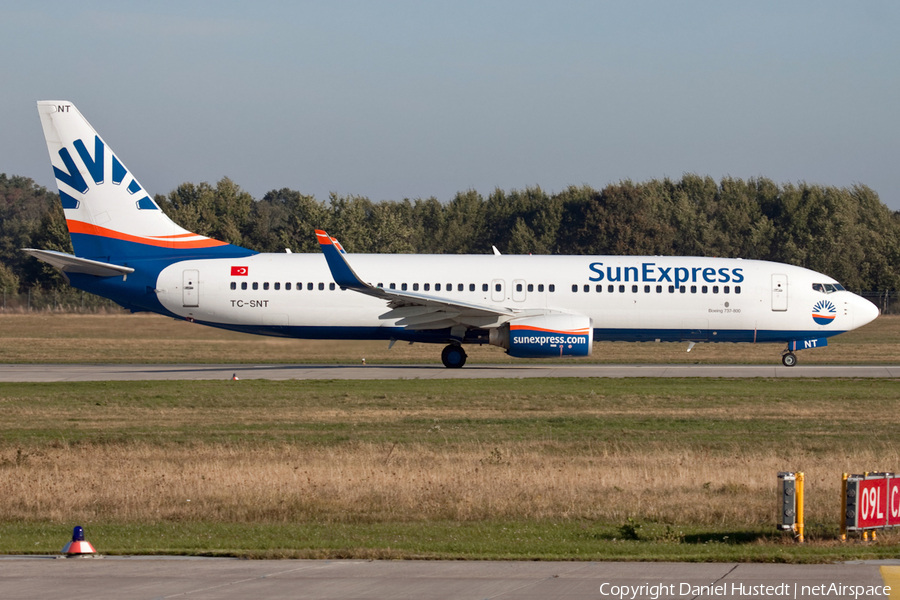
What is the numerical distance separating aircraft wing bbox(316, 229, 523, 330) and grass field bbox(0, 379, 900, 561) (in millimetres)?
4661

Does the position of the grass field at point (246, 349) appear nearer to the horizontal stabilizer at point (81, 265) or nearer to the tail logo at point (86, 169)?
the horizontal stabilizer at point (81, 265)

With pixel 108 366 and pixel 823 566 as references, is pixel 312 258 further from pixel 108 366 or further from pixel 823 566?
pixel 823 566

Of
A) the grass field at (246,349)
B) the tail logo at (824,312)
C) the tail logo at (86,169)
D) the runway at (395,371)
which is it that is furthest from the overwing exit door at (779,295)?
the tail logo at (86,169)

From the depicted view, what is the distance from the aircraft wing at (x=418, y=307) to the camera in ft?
101

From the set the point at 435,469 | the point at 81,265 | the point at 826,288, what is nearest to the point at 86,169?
the point at 81,265

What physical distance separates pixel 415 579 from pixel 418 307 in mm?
23427

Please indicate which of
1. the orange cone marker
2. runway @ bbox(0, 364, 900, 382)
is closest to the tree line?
runway @ bbox(0, 364, 900, 382)

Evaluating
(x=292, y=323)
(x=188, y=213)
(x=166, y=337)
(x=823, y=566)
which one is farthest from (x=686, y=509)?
(x=188, y=213)

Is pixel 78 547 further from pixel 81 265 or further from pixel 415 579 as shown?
pixel 81 265

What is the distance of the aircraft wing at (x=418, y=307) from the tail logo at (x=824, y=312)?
397 inches

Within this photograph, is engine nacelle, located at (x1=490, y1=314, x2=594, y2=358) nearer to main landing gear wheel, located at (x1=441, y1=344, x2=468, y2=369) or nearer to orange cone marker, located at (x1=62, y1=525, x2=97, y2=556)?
main landing gear wheel, located at (x1=441, y1=344, x2=468, y2=369)

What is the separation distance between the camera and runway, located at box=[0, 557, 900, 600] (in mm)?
8945

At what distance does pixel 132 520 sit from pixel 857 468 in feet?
36.9

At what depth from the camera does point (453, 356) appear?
3438 centimetres
